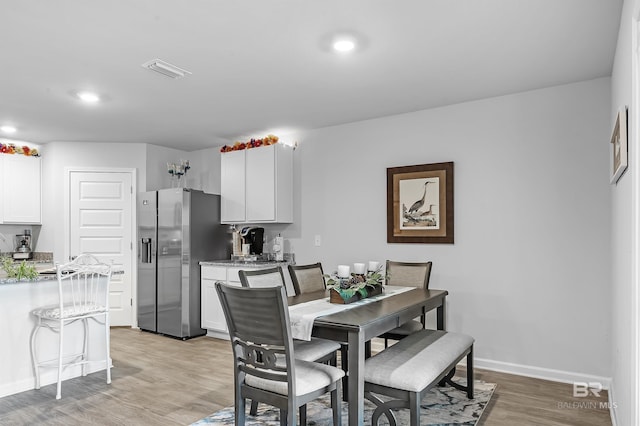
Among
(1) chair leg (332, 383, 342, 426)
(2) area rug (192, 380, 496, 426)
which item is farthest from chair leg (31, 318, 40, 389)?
(1) chair leg (332, 383, 342, 426)

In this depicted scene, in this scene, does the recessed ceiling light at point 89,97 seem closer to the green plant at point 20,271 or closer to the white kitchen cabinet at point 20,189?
the green plant at point 20,271

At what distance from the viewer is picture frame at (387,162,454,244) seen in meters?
4.13

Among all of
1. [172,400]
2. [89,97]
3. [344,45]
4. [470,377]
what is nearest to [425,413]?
[470,377]

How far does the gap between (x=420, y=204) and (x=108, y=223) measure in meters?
4.04

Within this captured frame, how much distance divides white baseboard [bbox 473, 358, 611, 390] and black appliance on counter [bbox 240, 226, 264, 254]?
272 centimetres

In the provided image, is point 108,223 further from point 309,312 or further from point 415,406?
point 415,406

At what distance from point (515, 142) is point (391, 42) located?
5.53 ft

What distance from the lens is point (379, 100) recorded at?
Answer: 3.98 meters

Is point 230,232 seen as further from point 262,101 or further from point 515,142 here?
point 515,142

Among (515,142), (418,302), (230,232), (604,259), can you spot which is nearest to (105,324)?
(230,232)

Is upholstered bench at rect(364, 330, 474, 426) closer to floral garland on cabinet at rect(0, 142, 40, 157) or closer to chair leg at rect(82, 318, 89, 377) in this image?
chair leg at rect(82, 318, 89, 377)

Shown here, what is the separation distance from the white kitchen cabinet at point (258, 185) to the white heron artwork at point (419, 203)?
140 centimetres

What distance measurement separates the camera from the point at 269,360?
2.15m

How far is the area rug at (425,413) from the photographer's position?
280cm
